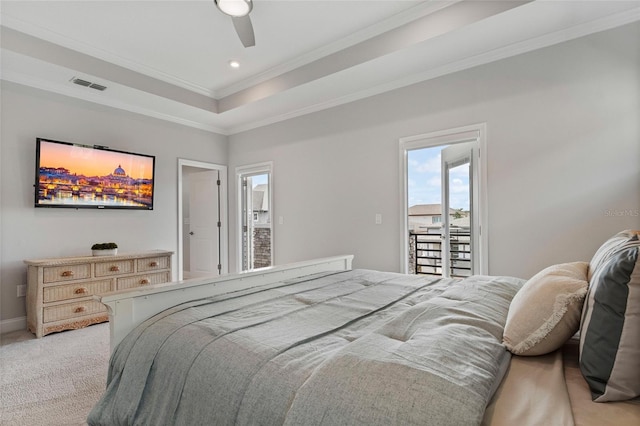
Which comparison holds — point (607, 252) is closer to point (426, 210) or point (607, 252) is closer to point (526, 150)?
point (526, 150)

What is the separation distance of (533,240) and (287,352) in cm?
274

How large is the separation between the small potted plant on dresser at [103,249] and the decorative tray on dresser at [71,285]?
0.16m

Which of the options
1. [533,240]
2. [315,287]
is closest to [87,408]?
[315,287]

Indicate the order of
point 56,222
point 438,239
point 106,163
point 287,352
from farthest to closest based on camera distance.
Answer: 1. point 438,239
2. point 106,163
3. point 56,222
4. point 287,352

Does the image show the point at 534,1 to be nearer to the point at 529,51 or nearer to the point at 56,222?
the point at 529,51

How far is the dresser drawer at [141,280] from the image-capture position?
3660 mm

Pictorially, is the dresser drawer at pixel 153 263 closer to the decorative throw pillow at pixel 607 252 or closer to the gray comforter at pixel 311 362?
the gray comforter at pixel 311 362

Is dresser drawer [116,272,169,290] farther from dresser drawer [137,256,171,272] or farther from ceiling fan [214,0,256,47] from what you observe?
ceiling fan [214,0,256,47]

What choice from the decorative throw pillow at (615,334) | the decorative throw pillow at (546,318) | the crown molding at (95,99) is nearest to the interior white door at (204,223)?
the crown molding at (95,99)

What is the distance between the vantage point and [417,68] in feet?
10.8

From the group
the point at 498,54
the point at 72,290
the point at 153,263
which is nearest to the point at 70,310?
the point at 72,290

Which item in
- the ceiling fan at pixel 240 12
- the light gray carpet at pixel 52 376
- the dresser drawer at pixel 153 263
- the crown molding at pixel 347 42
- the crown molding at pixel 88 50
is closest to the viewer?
the light gray carpet at pixel 52 376

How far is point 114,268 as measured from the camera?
3594mm

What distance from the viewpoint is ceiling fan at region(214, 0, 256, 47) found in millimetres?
2068
